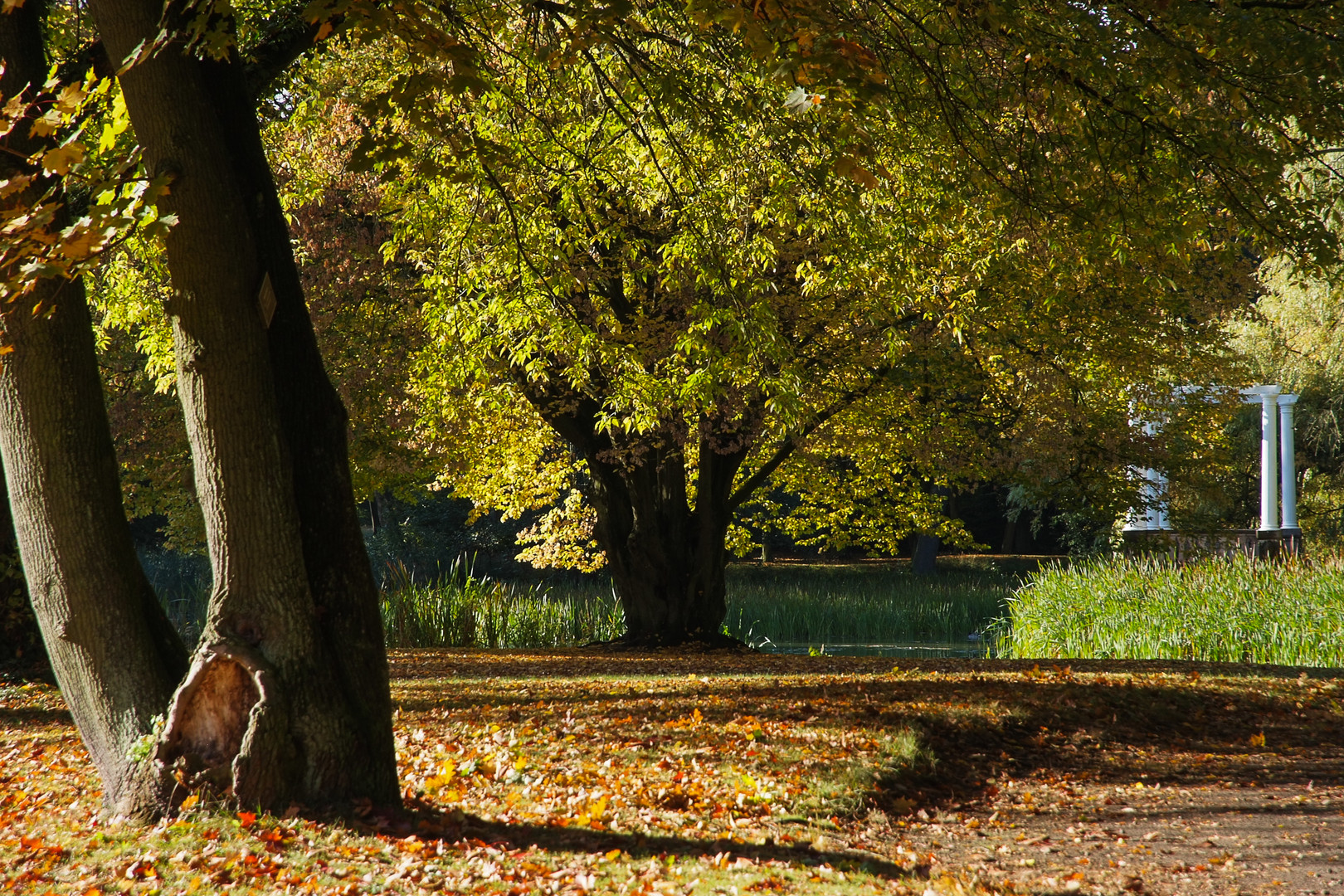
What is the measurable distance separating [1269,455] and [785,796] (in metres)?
17.8

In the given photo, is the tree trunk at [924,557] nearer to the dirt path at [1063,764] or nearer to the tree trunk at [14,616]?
the dirt path at [1063,764]

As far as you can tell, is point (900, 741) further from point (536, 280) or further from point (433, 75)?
point (536, 280)

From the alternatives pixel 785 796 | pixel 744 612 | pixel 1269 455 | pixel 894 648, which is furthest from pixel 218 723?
pixel 1269 455

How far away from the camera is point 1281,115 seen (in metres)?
5.97

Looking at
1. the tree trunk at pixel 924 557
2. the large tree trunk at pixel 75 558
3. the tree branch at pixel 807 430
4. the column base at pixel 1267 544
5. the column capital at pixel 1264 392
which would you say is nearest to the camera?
the large tree trunk at pixel 75 558

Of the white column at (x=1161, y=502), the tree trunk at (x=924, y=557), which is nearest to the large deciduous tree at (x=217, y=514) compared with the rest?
the white column at (x=1161, y=502)

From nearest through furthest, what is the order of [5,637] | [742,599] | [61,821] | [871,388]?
[61,821], [5,637], [871,388], [742,599]

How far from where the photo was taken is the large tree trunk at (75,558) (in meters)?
4.52

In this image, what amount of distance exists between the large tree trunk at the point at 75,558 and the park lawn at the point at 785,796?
1.39 ft

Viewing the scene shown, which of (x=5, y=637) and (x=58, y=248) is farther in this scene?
(x=5, y=637)

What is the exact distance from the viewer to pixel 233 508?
4410 mm

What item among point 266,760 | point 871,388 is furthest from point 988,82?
point 266,760

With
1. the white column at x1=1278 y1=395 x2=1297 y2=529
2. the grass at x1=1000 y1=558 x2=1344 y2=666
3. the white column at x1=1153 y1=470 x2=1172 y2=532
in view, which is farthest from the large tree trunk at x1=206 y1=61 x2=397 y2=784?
the white column at x1=1278 y1=395 x2=1297 y2=529

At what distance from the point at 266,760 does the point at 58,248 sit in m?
2.08
